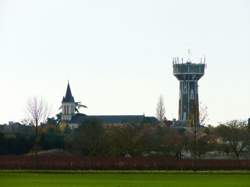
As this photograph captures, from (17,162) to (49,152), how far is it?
25.2 metres

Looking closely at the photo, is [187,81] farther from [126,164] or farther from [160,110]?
[126,164]

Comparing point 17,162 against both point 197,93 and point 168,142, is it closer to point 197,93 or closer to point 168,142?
point 168,142

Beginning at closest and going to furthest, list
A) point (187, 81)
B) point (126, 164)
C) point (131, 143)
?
1. point (126, 164)
2. point (131, 143)
3. point (187, 81)

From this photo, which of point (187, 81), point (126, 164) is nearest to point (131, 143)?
point (126, 164)

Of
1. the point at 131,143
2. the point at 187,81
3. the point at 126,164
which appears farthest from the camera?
the point at 187,81

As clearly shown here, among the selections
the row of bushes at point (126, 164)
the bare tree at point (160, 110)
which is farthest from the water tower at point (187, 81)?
the row of bushes at point (126, 164)

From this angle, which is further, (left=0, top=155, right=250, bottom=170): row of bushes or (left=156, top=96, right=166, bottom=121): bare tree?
(left=156, top=96, right=166, bottom=121): bare tree

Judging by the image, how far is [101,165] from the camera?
7512 cm

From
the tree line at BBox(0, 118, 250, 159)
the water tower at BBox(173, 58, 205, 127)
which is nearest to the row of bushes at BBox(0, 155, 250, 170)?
the tree line at BBox(0, 118, 250, 159)

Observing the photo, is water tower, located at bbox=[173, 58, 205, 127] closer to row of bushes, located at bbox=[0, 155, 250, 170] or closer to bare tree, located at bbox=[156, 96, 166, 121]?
bare tree, located at bbox=[156, 96, 166, 121]

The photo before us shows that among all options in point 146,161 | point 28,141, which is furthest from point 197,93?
point 146,161

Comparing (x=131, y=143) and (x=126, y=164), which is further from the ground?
(x=131, y=143)

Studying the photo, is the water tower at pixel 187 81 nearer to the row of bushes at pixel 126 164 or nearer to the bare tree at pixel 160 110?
the bare tree at pixel 160 110

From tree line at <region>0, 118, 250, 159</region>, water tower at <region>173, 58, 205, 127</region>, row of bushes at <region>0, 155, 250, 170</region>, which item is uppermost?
water tower at <region>173, 58, 205, 127</region>
